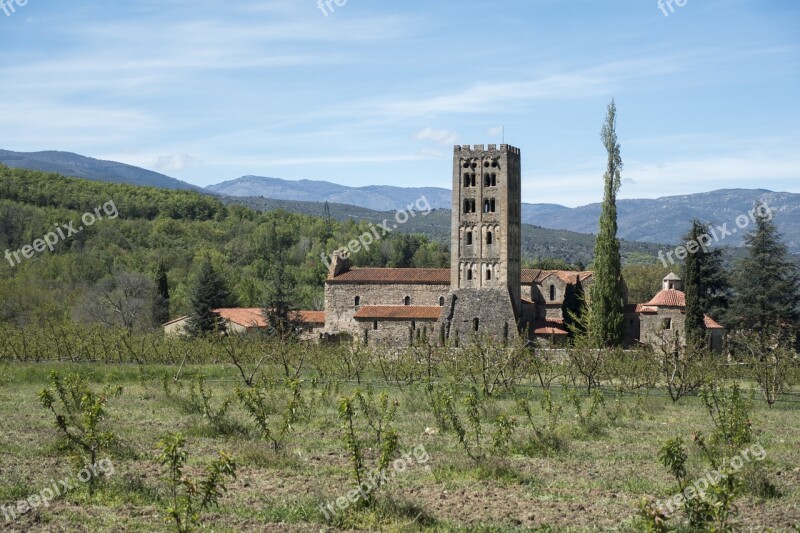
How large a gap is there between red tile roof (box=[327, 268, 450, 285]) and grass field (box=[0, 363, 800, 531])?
40.0 m

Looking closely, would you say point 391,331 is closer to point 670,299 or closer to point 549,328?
point 549,328

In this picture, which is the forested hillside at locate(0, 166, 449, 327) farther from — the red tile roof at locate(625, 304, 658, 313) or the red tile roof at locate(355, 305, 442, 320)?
the red tile roof at locate(625, 304, 658, 313)

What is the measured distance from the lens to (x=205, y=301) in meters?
69.2

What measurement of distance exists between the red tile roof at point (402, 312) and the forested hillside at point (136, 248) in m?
18.1

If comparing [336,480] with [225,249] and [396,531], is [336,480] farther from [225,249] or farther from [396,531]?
[225,249]

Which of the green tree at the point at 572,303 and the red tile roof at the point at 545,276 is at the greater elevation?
the red tile roof at the point at 545,276

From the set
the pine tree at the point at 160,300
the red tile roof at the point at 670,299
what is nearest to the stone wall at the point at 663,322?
the red tile roof at the point at 670,299

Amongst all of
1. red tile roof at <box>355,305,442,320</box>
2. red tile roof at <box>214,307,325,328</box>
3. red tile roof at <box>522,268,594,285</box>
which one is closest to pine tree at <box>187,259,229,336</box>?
red tile roof at <box>214,307,325,328</box>

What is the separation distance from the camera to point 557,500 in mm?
16797

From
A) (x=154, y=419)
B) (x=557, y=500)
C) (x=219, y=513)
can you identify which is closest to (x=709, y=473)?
(x=557, y=500)

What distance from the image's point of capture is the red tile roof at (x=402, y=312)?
66.4 m

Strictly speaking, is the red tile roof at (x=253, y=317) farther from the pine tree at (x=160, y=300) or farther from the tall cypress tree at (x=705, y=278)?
the tall cypress tree at (x=705, y=278)

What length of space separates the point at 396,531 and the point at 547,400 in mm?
13099

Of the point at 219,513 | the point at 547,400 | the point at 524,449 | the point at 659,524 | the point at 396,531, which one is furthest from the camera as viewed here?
the point at 547,400
